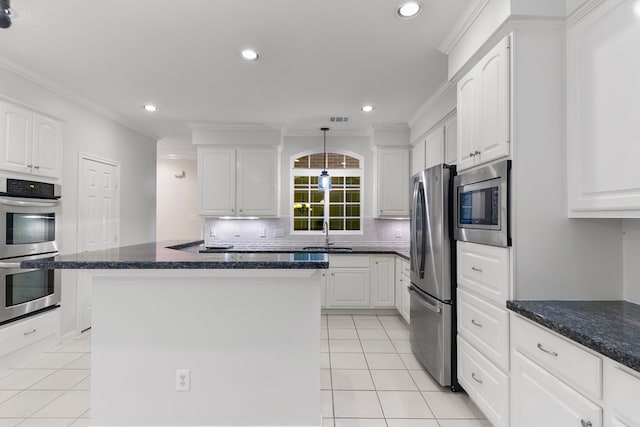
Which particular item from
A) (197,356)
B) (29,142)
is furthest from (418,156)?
(29,142)

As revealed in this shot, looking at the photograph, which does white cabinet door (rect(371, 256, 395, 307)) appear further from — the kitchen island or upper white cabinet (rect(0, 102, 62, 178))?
upper white cabinet (rect(0, 102, 62, 178))

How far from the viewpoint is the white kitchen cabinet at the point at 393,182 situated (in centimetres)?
453

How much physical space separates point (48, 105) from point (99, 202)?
1.17 m

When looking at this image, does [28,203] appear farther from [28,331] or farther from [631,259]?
[631,259]

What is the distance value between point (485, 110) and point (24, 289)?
3.92 meters

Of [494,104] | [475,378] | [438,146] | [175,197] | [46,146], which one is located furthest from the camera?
[175,197]

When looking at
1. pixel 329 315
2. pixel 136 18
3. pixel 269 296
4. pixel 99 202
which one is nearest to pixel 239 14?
pixel 136 18

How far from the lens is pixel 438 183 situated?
2451mm

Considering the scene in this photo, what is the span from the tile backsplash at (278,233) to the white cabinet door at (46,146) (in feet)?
6.90

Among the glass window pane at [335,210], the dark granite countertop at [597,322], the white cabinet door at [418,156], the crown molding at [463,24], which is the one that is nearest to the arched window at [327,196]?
the glass window pane at [335,210]

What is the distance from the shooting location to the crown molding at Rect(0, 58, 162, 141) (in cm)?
277

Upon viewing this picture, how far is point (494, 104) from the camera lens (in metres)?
Result: 1.86

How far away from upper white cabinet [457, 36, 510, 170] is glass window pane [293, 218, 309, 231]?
2996 mm

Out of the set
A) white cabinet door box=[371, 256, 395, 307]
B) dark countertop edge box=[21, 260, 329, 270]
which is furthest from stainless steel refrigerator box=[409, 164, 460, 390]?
white cabinet door box=[371, 256, 395, 307]
